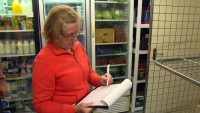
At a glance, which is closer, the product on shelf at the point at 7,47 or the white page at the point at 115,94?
the white page at the point at 115,94

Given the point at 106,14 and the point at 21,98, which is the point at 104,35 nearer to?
the point at 106,14

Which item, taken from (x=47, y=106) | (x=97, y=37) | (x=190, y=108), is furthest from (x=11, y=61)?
(x=190, y=108)

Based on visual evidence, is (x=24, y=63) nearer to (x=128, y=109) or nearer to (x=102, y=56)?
(x=102, y=56)

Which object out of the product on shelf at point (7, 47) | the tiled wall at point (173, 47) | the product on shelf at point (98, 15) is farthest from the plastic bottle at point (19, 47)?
the tiled wall at point (173, 47)

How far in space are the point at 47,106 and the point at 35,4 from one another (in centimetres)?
154

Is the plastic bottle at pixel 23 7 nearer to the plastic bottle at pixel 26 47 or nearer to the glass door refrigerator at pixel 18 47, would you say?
the glass door refrigerator at pixel 18 47

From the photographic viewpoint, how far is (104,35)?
249 centimetres

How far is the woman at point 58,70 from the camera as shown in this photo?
3.21 ft

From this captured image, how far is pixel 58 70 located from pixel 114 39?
169cm

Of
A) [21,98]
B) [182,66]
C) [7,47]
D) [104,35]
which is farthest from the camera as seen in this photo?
[104,35]

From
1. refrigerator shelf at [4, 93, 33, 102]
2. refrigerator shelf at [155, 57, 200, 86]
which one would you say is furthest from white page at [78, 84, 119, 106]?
refrigerator shelf at [4, 93, 33, 102]

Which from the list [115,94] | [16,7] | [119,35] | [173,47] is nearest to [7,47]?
[16,7]

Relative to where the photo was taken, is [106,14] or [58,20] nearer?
[58,20]

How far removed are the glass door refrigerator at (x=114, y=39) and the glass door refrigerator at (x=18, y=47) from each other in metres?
0.95
